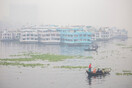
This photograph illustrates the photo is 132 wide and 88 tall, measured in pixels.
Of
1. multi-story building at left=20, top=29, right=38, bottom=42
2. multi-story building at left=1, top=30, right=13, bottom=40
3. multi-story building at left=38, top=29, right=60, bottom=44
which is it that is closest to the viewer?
multi-story building at left=38, top=29, right=60, bottom=44

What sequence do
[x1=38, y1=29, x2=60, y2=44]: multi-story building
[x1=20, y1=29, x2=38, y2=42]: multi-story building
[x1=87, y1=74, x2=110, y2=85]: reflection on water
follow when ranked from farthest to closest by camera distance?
[x1=20, y1=29, x2=38, y2=42]: multi-story building
[x1=38, y1=29, x2=60, y2=44]: multi-story building
[x1=87, y1=74, x2=110, y2=85]: reflection on water

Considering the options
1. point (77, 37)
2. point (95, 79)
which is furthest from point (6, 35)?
point (95, 79)

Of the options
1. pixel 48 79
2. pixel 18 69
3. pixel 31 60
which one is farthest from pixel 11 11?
pixel 48 79

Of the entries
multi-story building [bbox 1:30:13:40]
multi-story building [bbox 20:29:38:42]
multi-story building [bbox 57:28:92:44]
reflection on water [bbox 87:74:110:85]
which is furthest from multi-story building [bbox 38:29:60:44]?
reflection on water [bbox 87:74:110:85]

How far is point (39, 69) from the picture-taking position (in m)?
9.86

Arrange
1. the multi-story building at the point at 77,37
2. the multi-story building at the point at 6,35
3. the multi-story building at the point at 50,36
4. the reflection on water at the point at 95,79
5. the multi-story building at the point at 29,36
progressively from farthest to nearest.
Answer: the multi-story building at the point at 6,35, the multi-story building at the point at 29,36, the multi-story building at the point at 50,36, the multi-story building at the point at 77,37, the reflection on water at the point at 95,79

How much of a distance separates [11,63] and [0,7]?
39.6 ft

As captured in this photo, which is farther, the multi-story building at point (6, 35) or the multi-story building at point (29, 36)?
the multi-story building at point (6, 35)

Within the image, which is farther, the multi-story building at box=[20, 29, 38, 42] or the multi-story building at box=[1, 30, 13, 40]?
the multi-story building at box=[1, 30, 13, 40]

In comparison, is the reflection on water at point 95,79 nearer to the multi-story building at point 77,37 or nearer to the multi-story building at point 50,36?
the multi-story building at point 77,37

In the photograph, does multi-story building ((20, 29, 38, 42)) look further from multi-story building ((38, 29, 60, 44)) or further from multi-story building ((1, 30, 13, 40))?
multi-story building ((1, 30, 13, 40))

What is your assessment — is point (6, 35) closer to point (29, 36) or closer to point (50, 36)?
point (29, 36)

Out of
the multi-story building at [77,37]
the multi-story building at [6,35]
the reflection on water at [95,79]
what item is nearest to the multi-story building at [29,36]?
the multi-story building at [6,35]

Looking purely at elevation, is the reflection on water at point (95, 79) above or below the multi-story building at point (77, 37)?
below
